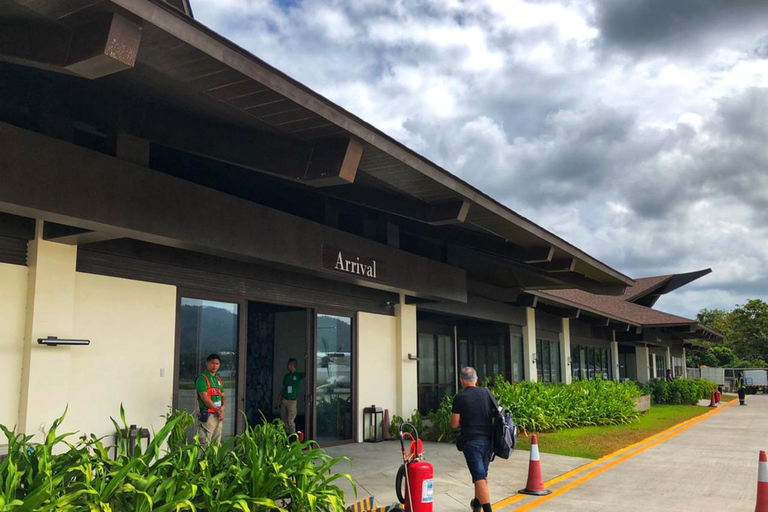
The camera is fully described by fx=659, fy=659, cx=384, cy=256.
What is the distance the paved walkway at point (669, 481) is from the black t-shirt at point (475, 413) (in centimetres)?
139

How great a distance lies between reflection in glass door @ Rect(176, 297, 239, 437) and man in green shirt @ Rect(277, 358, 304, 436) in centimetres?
183

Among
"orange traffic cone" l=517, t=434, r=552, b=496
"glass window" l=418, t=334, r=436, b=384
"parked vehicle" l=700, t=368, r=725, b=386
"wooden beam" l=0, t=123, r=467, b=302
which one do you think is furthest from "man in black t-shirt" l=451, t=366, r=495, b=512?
"parked vehicle" l=700, t=368, r=725, b=386

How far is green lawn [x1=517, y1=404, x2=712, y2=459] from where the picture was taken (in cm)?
1315

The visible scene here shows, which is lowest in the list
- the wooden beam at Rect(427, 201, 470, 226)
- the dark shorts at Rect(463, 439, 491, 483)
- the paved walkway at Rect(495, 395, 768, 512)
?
the paved walkway at Rect(495, 395, 768, 512)

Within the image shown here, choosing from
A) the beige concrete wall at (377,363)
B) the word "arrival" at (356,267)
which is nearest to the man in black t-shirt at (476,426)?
the word "arrival" at (356,267)

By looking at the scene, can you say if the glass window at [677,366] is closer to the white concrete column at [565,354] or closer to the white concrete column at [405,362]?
the white concrete column at [565,354]

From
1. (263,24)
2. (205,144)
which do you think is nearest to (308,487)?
(205,144)

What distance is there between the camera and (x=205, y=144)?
7797mm

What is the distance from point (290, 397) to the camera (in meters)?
12.5

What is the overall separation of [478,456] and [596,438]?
918cm

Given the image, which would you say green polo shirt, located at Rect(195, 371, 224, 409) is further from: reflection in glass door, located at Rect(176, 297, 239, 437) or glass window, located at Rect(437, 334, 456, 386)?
glass window, located at Rect(437, 334, 456, 386)

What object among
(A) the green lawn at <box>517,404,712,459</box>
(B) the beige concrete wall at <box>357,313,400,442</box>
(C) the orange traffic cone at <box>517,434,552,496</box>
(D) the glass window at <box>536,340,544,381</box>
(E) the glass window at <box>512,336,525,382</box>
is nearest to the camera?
(C) the orange traffic cone at <box>517,434,552,496</box>

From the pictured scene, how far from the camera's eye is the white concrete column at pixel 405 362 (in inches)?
594

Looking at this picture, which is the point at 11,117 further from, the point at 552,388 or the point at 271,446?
the point at 552,388
